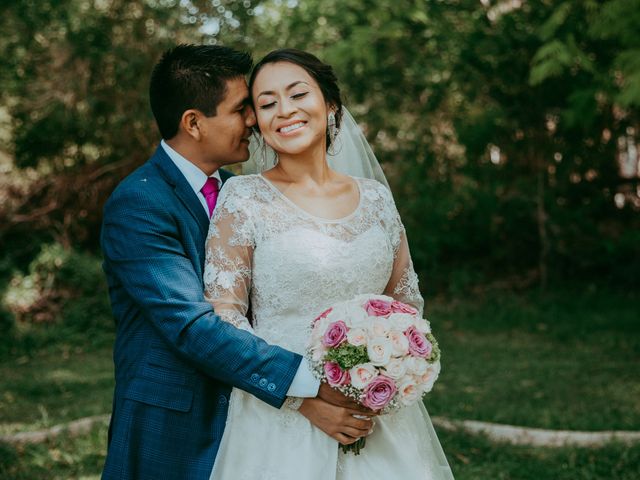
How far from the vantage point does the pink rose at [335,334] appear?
250 centimetres

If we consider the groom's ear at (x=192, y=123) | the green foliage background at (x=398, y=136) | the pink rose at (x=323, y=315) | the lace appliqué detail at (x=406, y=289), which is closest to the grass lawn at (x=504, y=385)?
the green foliage background at (x=398, y=136)

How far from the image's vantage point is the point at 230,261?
273cm

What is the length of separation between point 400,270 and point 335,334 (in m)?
0.74

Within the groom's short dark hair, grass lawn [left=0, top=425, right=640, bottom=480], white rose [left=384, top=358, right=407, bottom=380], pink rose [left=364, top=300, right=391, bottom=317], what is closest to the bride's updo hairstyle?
the groom's short dark hair

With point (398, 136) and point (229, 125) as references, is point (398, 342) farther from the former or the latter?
point (398, 136)

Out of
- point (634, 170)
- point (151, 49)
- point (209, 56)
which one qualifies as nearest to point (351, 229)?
point (209, 56)

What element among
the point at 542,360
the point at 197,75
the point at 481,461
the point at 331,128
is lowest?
the point at 542,360

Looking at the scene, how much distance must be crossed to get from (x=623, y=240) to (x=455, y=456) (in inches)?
255

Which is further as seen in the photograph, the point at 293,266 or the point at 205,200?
the point at 205,200

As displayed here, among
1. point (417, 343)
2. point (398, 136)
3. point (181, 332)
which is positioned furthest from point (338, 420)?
point (398, 136)

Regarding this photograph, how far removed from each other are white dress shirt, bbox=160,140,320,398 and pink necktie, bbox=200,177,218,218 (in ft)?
0.06

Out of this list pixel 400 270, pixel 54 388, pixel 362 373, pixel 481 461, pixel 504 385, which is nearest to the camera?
pixel 362 373

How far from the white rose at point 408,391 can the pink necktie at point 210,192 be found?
97cm

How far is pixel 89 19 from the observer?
10.5m
